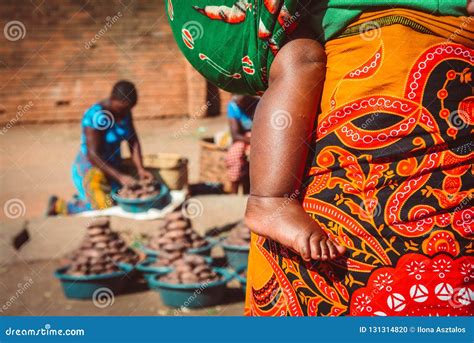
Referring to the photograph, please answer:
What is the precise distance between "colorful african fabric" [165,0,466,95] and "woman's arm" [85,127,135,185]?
4384 millimetres

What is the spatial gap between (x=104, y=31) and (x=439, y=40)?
8455mm

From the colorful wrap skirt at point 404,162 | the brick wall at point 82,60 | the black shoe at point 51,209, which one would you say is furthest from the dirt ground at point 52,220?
the colorful wrap skirt at point 404,162

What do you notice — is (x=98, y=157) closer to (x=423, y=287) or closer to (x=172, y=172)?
(x=172, y=172)

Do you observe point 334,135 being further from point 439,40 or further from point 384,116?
point 439,40

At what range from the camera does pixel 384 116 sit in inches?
49.8

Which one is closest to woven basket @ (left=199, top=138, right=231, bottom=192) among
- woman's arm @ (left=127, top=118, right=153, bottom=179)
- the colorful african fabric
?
woman's arm @ (left=127, top=118, right=153, bottom=179)

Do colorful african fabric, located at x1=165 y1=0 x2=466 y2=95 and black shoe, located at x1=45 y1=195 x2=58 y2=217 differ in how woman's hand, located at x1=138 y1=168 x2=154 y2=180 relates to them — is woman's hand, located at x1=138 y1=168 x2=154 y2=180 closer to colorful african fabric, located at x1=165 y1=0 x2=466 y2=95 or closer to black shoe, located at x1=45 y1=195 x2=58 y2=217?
black shoe, located at x1=45 y1=195 x2=58 y2=217

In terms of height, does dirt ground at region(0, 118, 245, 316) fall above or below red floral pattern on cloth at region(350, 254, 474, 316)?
below

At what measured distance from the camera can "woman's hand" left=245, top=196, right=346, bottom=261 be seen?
1310 millimetres

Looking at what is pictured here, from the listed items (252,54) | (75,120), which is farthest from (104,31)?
(252,54)

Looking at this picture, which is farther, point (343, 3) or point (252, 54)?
point (252, 54)

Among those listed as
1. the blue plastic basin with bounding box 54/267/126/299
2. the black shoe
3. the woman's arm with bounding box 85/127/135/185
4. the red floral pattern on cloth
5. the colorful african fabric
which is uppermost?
the colorful african fabric

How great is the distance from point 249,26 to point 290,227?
0.47 meters

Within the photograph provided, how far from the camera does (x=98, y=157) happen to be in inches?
231
